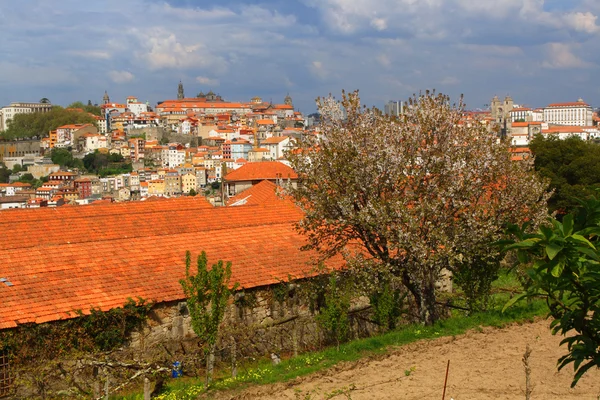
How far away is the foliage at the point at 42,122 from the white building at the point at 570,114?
129891 mm

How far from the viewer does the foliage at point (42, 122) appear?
168625mm

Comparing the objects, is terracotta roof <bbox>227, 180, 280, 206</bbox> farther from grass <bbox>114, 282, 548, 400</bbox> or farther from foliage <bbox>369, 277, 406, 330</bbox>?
grass <bbox>114, 282, 548, 400</bbox>

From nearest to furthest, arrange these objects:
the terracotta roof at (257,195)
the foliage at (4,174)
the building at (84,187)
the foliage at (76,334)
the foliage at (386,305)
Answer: the foliage at (76,334), the foliage at (386,305), the terracotta roof at (257,195), the building at (84,187), the foliage at (4,174)

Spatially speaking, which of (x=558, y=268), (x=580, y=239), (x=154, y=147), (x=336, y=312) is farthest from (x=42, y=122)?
(x=580, y=239)

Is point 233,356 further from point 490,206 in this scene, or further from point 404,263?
point 490,206

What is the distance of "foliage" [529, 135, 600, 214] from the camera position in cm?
2728

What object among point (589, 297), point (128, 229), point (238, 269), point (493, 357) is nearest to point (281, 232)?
point (238, 269)

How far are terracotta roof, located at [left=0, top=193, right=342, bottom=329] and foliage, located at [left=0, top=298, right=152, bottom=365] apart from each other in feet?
0.55

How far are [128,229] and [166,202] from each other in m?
3.63

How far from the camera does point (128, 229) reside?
696 inches

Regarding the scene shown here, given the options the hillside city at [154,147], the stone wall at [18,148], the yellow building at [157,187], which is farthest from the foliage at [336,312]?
the stone wall at [18,148]

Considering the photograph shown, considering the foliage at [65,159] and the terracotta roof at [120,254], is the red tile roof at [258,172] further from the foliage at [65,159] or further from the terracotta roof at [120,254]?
the foliage at [65,159]

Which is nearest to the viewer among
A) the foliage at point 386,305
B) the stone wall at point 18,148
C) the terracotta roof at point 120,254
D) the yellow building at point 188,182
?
the terracotta roof at point 120,254

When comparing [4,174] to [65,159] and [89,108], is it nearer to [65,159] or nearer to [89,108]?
[65,159]
